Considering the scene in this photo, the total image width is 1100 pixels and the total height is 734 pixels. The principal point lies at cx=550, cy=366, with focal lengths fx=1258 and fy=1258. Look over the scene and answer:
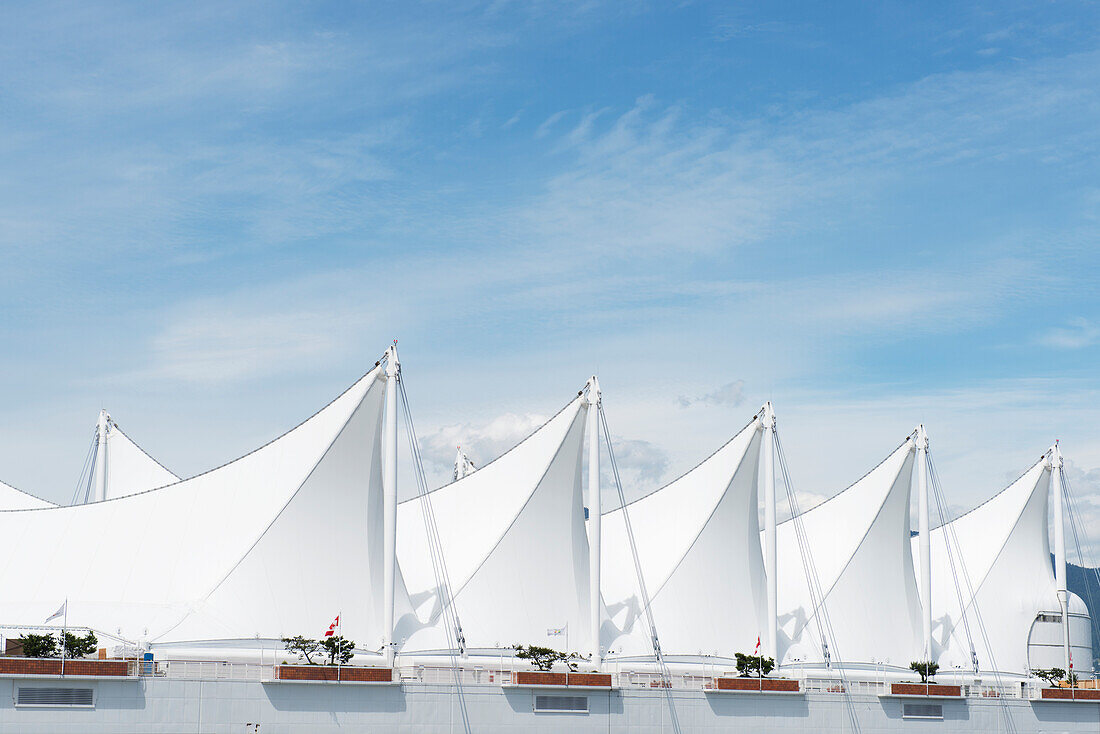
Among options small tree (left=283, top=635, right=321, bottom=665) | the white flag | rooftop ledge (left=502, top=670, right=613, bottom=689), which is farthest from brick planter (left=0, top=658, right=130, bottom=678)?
rooftop ledge (left=502, top=670, right=613, bottom=689)

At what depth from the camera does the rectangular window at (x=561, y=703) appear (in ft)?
128

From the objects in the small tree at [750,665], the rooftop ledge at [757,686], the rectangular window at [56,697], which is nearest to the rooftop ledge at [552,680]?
the rooftop ledge at [757,686]

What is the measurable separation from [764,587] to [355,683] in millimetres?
20147

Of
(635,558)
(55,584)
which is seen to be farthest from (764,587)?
(55,584)

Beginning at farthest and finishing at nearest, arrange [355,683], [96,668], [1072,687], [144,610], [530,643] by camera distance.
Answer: [1072,687] → [530,643] → [144,610] → [355,683] → [96,668]

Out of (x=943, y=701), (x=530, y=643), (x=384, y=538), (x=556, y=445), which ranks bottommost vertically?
(x=943, y=701)

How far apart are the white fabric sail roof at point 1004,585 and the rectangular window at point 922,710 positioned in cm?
1409

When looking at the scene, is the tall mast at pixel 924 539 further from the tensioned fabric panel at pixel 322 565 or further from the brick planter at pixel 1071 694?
the tensioned fabric panel at pixel 322 565

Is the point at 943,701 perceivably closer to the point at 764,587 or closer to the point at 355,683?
the point at 764,587

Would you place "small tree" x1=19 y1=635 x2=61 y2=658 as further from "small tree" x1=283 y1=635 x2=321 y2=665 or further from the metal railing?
"small tree" x1=283 y1=635 x2=321 y2=665

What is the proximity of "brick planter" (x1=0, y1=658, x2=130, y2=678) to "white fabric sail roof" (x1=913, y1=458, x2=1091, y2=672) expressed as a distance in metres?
38.9

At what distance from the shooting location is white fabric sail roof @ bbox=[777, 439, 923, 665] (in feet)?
177

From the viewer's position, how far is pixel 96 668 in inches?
1348

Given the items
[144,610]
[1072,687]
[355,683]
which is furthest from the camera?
[1072,687]
